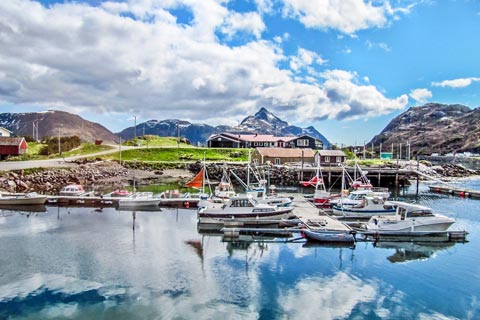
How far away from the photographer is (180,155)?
4161 inches

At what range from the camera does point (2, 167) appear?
226 feet

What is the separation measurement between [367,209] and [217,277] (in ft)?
73.8

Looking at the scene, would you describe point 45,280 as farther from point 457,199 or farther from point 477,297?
point 457,199

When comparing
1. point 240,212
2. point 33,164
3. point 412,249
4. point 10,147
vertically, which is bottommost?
point 412,249

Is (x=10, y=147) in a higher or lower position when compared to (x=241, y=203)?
higher

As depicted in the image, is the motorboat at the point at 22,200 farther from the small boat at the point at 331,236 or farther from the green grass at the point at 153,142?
the green grass at the point at 153,142

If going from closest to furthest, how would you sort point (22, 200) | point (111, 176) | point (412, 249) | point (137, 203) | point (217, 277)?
point (217, 277) < point (412, 249) < point (22, 200) < point (137, 203) < point (111, 176)

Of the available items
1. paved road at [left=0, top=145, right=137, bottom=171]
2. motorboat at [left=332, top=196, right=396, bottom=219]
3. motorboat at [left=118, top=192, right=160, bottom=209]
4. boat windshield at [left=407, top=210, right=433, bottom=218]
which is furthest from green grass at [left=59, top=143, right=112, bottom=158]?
boat windshield at [left=407, top=210, right=433, bottom=218]

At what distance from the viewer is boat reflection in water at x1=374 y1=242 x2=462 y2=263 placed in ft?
97.4

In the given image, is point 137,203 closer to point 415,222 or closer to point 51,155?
point 415,222

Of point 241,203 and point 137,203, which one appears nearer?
point 241,203

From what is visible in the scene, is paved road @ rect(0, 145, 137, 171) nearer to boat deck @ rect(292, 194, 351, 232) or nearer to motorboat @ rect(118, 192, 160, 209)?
motorboat @ rect(118, 192, 160, 209)

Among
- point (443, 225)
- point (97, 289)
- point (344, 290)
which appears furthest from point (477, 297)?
point (97, 289)

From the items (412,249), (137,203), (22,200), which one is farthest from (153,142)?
(412,249)
